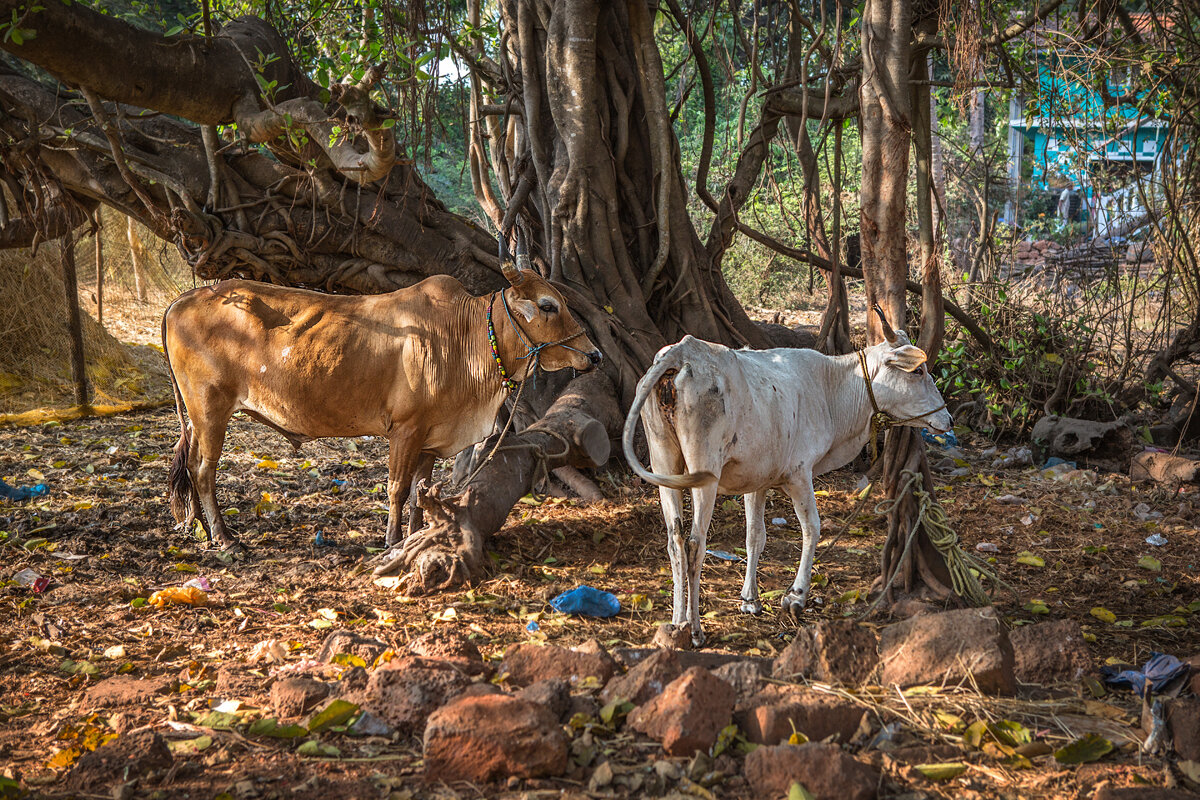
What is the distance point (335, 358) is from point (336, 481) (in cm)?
197

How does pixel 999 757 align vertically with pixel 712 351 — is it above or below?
below

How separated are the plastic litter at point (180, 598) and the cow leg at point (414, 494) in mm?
1097

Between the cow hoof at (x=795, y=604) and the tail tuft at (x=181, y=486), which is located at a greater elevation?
the tail tuft at (x=181, y=486)

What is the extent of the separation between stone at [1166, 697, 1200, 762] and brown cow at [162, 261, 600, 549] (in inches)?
128

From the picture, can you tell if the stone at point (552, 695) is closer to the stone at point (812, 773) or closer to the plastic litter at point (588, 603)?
the stone at point (812, 773)

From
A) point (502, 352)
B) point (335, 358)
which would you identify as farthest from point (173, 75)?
point (502, 352)

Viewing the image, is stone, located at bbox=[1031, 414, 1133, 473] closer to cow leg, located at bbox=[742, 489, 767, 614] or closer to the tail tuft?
cow leg, located at bbox=[742, 489, 767, 614]

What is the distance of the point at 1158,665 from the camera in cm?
350

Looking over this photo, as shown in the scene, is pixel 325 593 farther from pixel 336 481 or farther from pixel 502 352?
pixel 336 481

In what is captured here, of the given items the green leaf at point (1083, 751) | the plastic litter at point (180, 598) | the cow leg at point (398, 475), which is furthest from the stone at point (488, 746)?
the cow leg at point (398, 475)

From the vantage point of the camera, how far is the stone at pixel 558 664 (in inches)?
133

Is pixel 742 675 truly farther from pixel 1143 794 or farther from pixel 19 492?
pixel 19 492

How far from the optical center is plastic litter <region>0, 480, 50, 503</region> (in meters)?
6.14

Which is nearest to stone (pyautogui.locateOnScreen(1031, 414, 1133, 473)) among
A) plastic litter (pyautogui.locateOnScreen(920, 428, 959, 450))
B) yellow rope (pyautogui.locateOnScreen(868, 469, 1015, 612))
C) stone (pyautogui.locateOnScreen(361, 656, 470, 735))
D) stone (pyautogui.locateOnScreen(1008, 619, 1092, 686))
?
plastic litter (pyautogui.locateOnScreen(920, 428, 959, 450))
